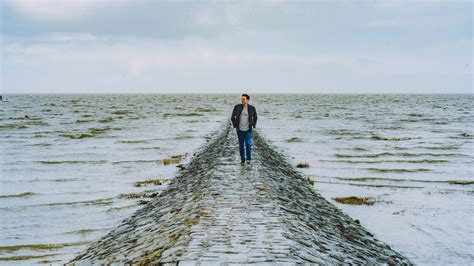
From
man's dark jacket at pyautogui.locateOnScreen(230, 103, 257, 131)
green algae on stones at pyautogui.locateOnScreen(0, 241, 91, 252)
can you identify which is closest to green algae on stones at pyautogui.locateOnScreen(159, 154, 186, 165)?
man's dark jacket at pyautogui.locateOnScreen(230, 103, 257, 131)

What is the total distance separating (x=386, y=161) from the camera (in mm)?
29859

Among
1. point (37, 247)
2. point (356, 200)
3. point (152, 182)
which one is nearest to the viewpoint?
point (37, 247)

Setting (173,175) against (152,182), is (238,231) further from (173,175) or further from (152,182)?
(173,175)

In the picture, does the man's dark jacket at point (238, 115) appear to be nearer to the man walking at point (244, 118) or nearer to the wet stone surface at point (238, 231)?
the man walking at point (244, 118)

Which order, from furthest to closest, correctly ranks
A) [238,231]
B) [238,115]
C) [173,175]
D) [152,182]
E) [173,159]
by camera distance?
[173,159] → [173,175] → [152,182] → [238,115] → [238,231]

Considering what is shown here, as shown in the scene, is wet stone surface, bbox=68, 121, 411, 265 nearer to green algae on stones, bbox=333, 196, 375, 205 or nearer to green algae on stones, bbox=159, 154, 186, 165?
green algae on stones, bbox=333, 196, 375, 205

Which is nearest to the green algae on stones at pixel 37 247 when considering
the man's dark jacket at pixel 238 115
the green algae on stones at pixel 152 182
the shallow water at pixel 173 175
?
the shallow water at pixel 173 175

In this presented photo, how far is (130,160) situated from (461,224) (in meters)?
19.7

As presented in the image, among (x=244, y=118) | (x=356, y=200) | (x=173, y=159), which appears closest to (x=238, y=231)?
(x=244, y=118)

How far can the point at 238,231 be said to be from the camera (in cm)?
973

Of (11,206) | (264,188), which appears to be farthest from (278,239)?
(11,206)

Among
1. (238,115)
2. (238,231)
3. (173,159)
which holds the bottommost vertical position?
(173,159)

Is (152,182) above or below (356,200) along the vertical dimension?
above

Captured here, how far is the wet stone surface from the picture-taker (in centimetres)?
857
